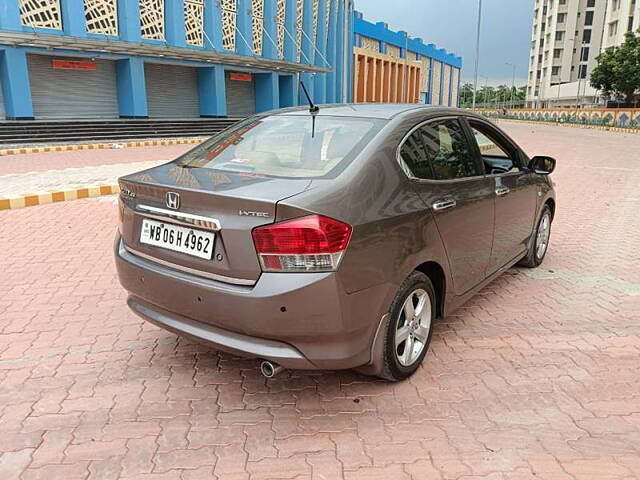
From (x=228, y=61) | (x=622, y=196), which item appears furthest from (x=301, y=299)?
(x=228, y=61)

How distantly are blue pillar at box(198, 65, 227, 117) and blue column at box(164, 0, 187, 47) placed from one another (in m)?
2.65

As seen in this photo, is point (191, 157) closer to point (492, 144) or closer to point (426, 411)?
point (426, 411)

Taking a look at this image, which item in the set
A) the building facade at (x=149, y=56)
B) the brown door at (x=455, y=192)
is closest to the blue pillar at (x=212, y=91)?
the building facade at (x=149, y=56)

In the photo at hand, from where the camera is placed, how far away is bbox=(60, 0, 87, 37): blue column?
72.9ft

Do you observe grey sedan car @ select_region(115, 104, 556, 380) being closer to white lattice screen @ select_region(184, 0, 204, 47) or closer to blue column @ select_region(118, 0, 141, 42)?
blue column @ select_region(118, 0, 141, 42)

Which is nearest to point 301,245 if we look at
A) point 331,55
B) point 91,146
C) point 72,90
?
point 91,146

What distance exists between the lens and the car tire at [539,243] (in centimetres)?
537

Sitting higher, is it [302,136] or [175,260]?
[302,136]

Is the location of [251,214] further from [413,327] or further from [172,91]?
[172,91]

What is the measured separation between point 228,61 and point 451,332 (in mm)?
25814

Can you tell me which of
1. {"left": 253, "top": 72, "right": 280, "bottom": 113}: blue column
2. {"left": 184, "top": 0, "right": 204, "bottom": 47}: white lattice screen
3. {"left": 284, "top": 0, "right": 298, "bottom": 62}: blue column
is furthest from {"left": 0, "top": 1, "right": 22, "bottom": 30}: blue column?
{"left": 284, "top": 0, "right": 298, "bottom": 62}: blue column

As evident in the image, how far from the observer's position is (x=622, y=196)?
1010cm

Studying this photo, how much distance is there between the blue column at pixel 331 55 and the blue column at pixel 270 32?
6.51 m

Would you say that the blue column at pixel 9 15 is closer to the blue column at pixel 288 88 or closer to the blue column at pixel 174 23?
the blue column at pixel 174 23
